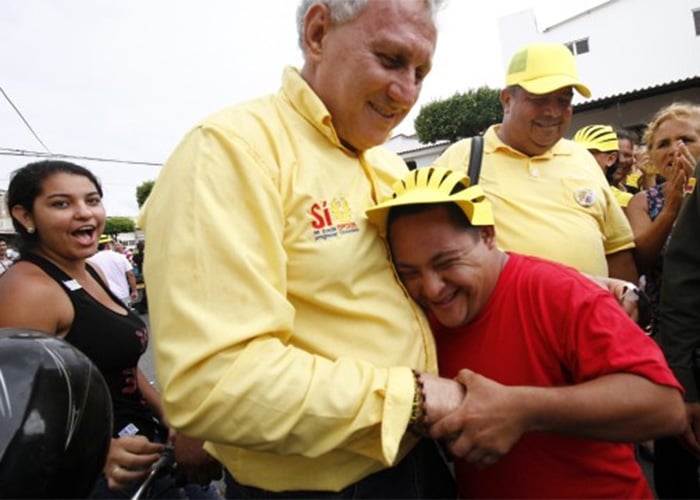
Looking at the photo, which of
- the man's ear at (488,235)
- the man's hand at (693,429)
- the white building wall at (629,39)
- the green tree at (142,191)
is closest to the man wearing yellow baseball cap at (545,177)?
the man's hand at (693,429)

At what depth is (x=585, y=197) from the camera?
2.49 metres

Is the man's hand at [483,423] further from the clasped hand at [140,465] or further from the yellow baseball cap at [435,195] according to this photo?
the clasped hand at [140,465]

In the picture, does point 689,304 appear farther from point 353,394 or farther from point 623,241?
point 353,394

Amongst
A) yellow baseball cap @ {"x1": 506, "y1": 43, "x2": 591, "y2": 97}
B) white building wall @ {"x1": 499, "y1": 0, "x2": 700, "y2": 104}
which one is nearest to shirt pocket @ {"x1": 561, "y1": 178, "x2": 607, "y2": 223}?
yellow baseball cap @ {"x1": 506, "y1": 43, "x2": 591, "y2": 97}

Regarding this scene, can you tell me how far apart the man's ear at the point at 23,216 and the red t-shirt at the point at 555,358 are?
1890mm

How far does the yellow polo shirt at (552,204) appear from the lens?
2.33 metres

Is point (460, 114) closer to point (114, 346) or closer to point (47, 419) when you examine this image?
point (114, 346)

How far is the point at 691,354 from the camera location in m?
2.07

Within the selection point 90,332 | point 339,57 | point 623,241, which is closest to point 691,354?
point 623,241

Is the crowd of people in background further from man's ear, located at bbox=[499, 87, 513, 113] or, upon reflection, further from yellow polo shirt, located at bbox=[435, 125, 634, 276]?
man's ear, located at bbox=[499, 87, 513, 113]

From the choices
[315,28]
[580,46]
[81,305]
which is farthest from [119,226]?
[315,28]

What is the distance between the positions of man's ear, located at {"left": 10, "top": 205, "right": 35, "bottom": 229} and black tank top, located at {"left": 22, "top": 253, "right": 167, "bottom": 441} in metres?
0.19

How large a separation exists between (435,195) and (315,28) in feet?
1.88

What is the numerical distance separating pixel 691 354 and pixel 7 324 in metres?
2.53
